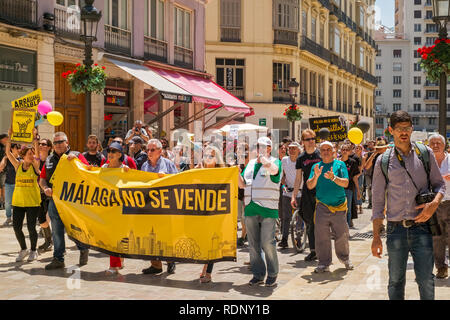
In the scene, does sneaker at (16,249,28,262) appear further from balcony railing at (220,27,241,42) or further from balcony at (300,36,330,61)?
balcony at (300,36,330,61)

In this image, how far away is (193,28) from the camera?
27375 millimetres

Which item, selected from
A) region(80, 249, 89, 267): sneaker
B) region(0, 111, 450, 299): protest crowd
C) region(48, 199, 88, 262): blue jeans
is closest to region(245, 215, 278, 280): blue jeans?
region(0, 111, 450, 299): protest crowd

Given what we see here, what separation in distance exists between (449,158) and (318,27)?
126ft

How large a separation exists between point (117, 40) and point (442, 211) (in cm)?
1551

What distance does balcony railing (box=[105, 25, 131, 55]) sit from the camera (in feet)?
69.4

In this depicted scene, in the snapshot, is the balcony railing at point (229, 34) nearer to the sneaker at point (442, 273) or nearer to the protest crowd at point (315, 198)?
the protest crowd at point (315, 198)

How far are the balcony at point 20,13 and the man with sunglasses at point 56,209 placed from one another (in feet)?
27.9

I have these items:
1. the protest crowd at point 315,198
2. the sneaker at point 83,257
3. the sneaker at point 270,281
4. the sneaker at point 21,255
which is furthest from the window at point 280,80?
the sneaker at point 270,281

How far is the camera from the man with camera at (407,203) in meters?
5.21

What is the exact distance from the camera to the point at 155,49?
950 inches

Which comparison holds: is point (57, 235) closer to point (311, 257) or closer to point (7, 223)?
point (311, 257)

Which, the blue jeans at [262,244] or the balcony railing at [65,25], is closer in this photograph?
the blue jeans at [262,244]
